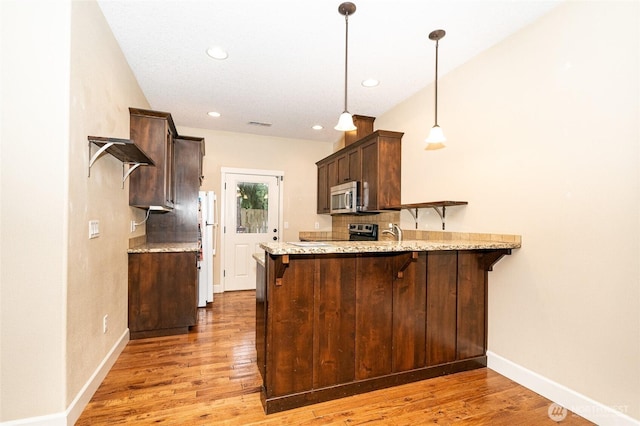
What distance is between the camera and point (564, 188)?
2.06 meters

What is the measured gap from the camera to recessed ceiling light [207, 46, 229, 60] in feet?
8.83

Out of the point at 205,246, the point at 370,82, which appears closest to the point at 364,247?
the point at 370,82

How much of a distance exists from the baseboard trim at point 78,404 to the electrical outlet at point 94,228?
1.00m

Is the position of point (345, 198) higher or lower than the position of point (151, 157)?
lower

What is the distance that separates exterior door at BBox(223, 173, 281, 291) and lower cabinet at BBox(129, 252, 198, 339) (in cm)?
196

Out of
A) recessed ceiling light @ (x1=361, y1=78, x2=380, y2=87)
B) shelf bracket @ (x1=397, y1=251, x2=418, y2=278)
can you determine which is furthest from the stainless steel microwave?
shelf bracket @ (x1=397, y1=251, x2=418, y2=278)

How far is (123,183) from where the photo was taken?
114 inches

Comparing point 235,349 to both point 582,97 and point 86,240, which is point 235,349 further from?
point 582,97

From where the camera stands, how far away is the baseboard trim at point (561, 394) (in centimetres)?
178

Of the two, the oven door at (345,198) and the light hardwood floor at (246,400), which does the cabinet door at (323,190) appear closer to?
the oven door at (345,198)

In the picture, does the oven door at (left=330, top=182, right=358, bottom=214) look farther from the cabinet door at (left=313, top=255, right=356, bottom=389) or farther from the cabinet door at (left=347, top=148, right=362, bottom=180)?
the cabinet door at (left=313, top=255, right=356, bottom=389)

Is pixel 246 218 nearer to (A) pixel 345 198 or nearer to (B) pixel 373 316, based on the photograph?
(A) pixel 345 198

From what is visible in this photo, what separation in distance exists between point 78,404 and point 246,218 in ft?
12.2

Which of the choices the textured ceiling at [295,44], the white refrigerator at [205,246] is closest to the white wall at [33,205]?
the textured ceiling at [295,44]
